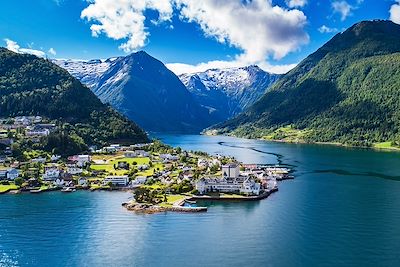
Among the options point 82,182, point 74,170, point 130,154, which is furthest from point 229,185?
point 130,154

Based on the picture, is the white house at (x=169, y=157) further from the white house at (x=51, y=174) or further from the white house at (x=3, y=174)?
the white house at (x=3, y=174)

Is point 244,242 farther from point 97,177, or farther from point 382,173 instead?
point 382,173

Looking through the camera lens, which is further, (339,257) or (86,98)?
(86,98)

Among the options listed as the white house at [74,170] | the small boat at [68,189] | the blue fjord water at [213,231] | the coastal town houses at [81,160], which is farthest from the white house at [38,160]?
the blue fjord water at [213,231]

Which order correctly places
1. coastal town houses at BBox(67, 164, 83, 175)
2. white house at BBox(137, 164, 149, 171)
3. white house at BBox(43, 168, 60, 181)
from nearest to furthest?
white house at BBox(43, 168, 60, 181)
coastal town houses at BBox(67, 164, 83, 175)
white house at BBox(137, 164, 149, 171)

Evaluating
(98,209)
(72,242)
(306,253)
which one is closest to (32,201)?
(98,209)

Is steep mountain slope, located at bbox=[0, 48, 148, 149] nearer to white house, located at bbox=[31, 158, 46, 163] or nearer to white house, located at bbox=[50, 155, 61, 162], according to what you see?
white house, located at bbox=[50, 155, 61, 162]

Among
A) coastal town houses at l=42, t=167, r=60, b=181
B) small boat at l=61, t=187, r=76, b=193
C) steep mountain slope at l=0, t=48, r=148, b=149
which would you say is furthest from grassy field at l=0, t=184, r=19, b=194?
steep mountain slope at l=0, t=48, r=148, b=149
